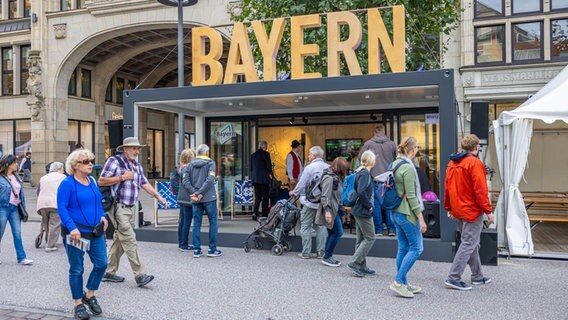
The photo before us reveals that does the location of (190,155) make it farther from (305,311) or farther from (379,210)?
(305,311)

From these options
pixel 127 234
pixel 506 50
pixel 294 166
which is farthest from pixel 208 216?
pixel 506 50

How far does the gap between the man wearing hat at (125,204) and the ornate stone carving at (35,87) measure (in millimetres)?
21994

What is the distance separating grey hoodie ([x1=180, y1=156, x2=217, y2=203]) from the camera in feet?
27.1

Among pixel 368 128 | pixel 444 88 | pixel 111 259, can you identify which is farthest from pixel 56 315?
pixel 368 128

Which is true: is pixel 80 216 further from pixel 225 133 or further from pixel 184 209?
pixel 225 133

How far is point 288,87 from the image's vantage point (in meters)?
9.04

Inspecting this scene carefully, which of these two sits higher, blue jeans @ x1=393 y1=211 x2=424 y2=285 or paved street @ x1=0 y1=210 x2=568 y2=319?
blue jeans @ x1=393 y1=211 x2=424 y2=285

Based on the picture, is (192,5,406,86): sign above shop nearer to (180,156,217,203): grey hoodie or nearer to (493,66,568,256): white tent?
(493,66,568,256): white tent

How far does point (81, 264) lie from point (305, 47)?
6320 millimetres

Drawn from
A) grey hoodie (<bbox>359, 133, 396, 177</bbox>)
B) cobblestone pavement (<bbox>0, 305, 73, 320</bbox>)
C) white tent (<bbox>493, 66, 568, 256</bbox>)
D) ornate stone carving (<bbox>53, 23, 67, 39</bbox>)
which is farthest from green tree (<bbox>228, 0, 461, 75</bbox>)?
ornate stone carving (<bbox>53, 23, 67, 39</bbox>)

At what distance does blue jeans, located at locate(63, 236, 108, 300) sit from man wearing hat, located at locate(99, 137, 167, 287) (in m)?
0.91

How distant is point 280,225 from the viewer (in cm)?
867

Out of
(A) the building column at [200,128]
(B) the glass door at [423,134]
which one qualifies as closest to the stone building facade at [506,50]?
(B) the glass door at [423,134]

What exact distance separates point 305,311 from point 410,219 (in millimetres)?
1622
